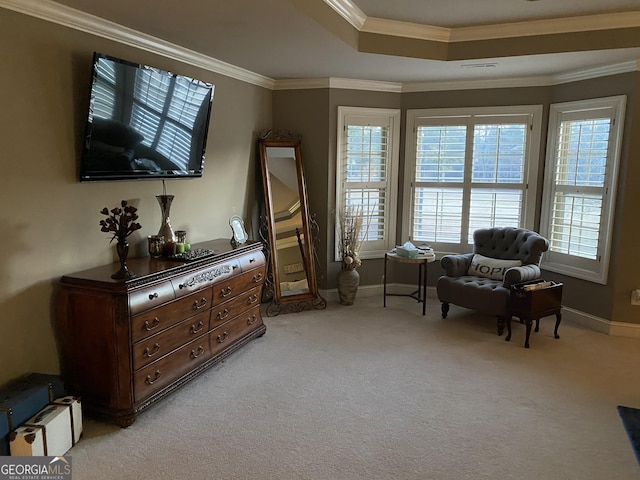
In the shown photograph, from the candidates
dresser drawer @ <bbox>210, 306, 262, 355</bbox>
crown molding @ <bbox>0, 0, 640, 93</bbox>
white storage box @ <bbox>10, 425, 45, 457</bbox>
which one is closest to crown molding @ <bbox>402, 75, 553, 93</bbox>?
crown molding @ <bbox>0, 0, 640, 93</bbox>

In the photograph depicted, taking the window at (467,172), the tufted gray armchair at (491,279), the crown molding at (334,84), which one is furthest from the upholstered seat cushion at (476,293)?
the crown molding at (334,84)

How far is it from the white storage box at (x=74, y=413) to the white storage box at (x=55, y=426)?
3cm

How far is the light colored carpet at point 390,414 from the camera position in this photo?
7.95ft

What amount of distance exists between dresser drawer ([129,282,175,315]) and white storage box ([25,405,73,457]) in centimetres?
62

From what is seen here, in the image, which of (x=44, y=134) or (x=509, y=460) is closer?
(x=509, y=460)

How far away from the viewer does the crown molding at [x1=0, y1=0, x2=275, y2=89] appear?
259cm

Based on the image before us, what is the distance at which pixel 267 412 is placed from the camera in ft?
9.62

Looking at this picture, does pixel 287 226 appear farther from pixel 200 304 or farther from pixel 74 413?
pixel 74 413

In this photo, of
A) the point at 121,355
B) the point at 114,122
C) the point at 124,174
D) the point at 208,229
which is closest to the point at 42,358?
the point at 121,355

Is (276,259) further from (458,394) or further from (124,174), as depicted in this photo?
(458,394)

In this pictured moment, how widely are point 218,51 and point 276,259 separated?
210 centimetres

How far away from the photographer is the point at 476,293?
4.37 metres

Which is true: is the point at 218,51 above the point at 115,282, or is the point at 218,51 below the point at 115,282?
above

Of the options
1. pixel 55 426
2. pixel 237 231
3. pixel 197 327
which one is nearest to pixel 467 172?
pixel 237 231
